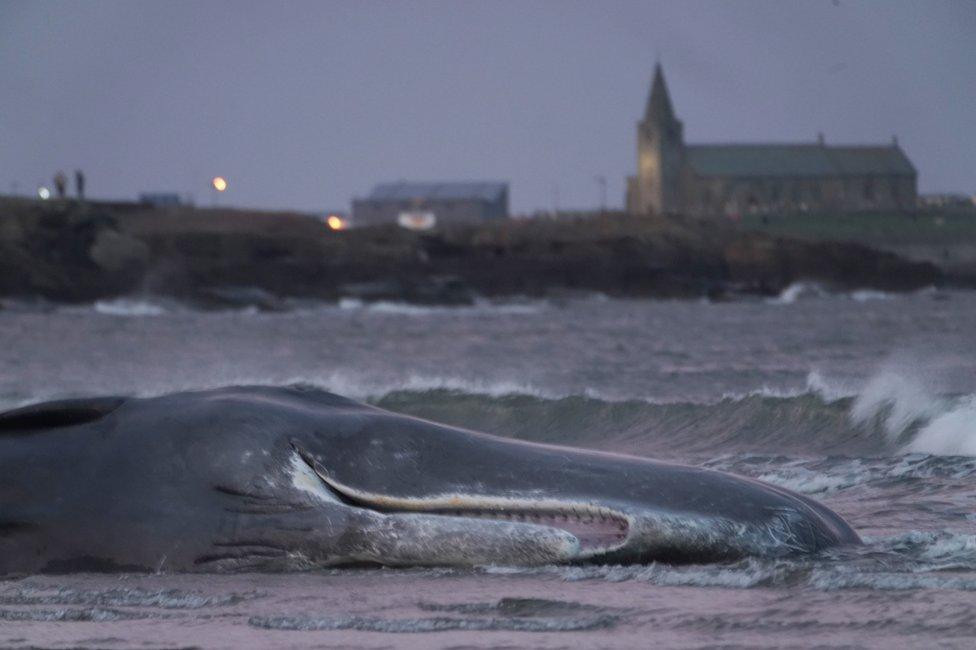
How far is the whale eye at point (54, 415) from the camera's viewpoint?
670 cm

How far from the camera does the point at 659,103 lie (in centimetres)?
18975

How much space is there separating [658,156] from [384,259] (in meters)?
104

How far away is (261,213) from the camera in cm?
9731

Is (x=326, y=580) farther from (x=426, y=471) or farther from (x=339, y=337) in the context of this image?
(x=339, y=337)

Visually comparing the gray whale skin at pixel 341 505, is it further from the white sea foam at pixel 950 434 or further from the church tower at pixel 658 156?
the church tower at pixel 658 156

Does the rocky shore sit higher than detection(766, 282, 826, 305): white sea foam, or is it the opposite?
the rocky shore

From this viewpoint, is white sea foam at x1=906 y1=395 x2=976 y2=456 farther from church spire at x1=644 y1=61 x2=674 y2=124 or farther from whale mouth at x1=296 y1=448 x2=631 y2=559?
church spire at x1=644 y1=61 x2=674 y2=124

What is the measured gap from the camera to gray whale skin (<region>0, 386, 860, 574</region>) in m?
6.30

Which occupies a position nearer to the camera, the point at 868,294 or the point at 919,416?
the point at 919,416

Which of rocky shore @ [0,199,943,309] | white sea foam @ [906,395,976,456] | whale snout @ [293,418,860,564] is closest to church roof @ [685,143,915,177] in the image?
rocky shore @ [0,199,943,309]

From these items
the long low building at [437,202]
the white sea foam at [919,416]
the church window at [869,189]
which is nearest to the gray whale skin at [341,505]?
the white sea foam at [919,416]

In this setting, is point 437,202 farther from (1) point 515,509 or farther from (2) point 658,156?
(1) point 515,509

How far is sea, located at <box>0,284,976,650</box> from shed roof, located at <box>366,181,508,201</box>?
134542mm

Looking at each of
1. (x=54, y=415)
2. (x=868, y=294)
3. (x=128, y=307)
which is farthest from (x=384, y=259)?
(x=54, y=415)
